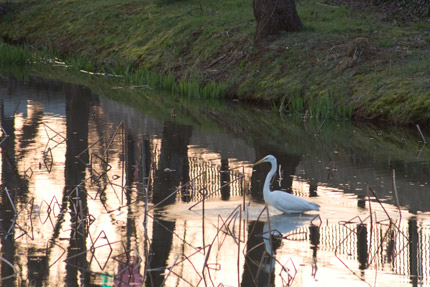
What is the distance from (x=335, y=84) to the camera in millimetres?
19094

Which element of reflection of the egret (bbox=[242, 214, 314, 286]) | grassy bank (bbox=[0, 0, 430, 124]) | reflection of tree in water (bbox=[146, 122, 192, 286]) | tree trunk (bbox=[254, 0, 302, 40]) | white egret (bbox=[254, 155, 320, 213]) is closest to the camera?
reflection of the egret (bbox=[242, 214, 314, 286])

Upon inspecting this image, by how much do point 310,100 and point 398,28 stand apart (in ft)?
18.0

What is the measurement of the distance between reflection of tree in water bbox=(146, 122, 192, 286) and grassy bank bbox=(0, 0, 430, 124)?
12.0ft

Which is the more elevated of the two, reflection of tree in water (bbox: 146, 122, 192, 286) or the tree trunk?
the tree trunk

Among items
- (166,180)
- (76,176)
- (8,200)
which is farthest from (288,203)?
(76,176)

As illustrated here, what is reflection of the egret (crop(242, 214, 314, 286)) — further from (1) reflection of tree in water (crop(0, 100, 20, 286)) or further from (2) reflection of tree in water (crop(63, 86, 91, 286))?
(1) reflection of tree in water (crop(0, 100, 20, 286))

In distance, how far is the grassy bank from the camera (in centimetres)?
1833

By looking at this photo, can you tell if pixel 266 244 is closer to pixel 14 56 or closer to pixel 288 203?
pixel 288 203

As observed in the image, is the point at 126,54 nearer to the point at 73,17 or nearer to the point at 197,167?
the point at 73,17

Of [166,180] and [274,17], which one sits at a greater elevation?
[274,17]

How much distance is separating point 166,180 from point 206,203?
1.70 metres

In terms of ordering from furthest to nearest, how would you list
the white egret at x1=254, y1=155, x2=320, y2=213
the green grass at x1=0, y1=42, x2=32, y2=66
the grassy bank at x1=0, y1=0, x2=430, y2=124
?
the green grass at x1=0, y1=42, x2=32, y2=66
the grassy bank at x1=0, y1=0, x2=430, y2=124
the white egret at x1=254, y1=155, x2=320, y2=213

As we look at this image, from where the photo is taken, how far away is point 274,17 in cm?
2267

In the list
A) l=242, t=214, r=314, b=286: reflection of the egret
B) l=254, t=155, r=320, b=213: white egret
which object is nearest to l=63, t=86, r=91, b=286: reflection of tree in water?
l=242, t=214, r=314, b=286: reflection of the egret
